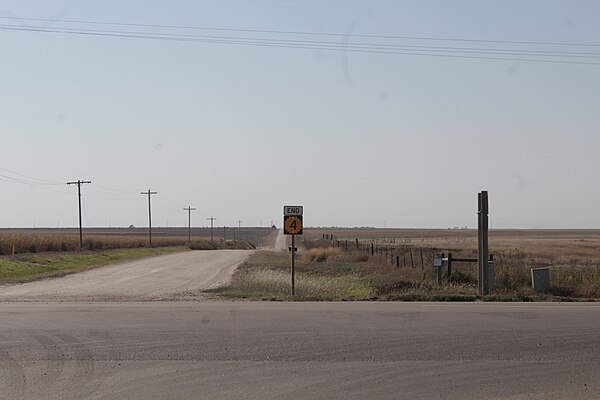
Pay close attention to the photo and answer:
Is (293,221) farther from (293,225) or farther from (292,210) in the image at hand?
(292,210)

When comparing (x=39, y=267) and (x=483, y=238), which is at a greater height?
(x=483, y=238)

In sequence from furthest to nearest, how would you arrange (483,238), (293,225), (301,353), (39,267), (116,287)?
(39,267)
(116,287)
(293,225)
(483,238)
(301,353)

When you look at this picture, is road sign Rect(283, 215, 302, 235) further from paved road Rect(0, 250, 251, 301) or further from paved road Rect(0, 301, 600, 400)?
paved road Rect(0, 301, 600, 400)

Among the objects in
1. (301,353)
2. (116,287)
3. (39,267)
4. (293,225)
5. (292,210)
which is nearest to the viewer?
(301,353)

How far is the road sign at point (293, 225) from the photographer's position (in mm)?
23016

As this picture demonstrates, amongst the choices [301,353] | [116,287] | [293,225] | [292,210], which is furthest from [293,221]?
[301,353]

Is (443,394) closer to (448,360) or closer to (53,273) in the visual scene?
(448,360)

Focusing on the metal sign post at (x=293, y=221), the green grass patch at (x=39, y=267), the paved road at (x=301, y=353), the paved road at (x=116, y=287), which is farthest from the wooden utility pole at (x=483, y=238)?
the green grass patch at (x=39, y=267)

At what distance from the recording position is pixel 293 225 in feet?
75.7

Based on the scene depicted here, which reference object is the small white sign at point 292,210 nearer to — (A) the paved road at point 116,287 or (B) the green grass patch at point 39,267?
(A) the paved road at point 116,287

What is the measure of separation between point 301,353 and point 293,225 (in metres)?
11.5

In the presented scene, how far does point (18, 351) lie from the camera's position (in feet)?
38.3

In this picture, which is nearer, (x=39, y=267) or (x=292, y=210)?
(x=292, y=210)

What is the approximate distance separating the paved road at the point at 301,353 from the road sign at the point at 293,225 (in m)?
6.30
